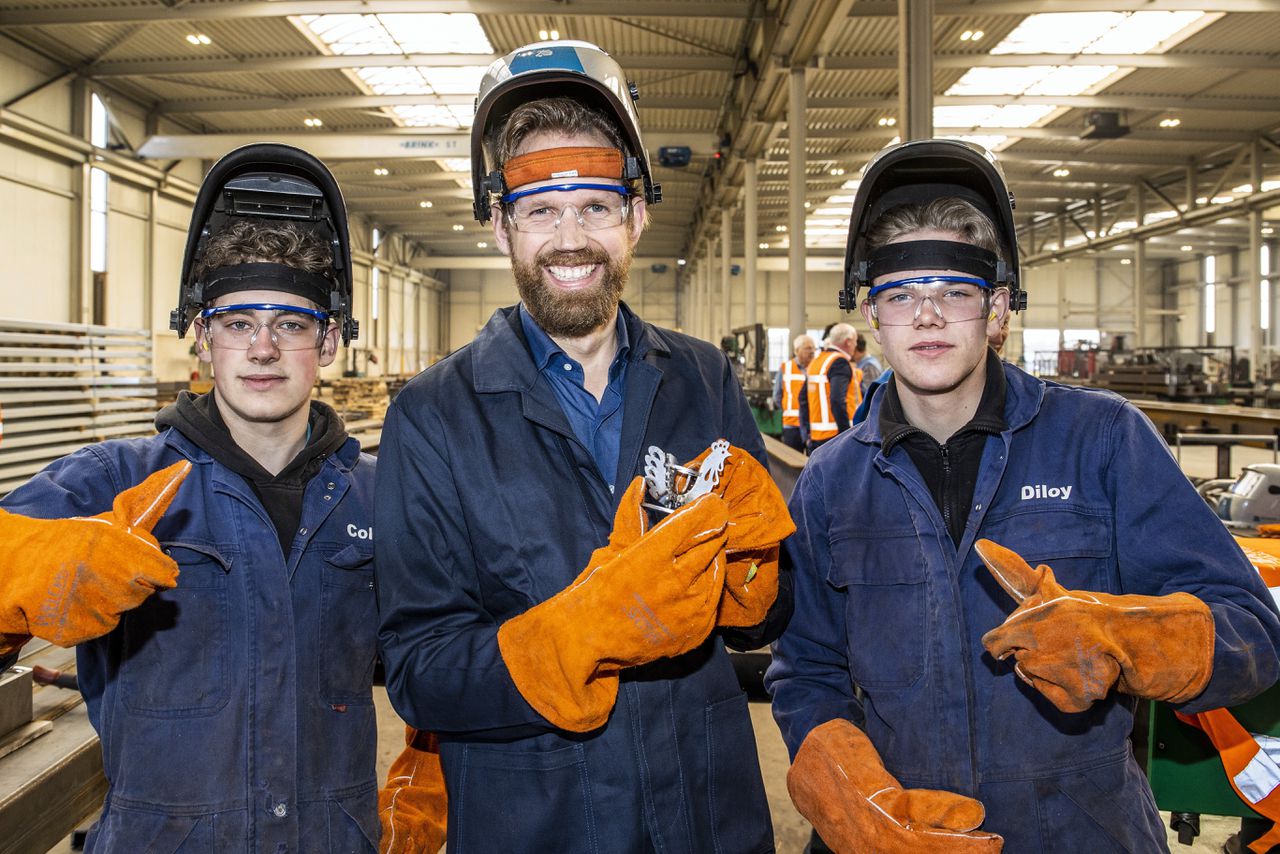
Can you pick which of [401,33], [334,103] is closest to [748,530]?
[401,33]

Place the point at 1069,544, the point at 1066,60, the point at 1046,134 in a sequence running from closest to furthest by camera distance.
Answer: the point at 1069,544
the point at 1066,60
the point at 1046,134

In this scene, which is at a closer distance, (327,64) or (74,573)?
(74,573)

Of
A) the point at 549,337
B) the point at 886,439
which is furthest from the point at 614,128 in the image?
the point at 886,439

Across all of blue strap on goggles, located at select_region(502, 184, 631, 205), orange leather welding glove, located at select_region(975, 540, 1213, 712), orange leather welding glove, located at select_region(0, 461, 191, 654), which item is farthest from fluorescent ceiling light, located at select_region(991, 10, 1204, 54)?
orange leather welding glove, located at select_region(0, 461, 191, 654)

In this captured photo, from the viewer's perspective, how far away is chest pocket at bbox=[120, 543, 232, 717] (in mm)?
1584

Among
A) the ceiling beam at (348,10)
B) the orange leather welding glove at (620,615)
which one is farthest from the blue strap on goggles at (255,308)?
the ceiling beam at (348,10)

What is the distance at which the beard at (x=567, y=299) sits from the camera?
5.28ft

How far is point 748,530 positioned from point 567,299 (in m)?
0.56

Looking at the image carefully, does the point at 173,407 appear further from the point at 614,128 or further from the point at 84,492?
the point at 614,128

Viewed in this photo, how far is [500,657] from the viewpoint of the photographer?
4.41 feet

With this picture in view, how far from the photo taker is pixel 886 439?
5.57ft

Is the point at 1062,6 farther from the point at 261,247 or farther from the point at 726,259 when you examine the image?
the point at 261,247

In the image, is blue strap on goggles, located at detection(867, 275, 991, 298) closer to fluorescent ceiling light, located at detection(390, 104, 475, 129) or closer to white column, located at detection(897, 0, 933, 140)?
white column, located at detection(897, 0, 933, 140)

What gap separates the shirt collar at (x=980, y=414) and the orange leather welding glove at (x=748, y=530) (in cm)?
36
